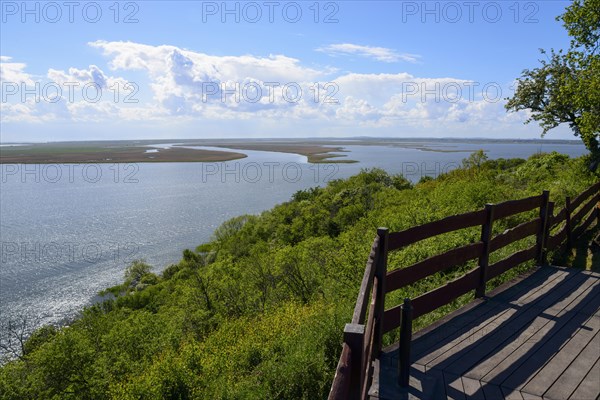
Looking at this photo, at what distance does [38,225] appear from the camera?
55.6 m

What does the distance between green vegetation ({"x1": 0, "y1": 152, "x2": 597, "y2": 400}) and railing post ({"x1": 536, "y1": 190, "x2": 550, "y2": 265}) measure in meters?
0.94

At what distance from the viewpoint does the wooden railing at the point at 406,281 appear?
8.11 feet

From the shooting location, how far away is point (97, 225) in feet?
184

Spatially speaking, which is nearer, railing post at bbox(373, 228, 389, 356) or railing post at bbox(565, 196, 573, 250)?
railing post at bbox(373, 228, 389, 356)

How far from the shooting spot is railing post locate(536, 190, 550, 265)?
7193mm

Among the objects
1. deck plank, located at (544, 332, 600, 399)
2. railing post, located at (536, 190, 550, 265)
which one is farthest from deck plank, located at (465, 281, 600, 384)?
railing post, located at (536, 190, 550, 265)

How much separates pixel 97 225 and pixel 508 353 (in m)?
59.9

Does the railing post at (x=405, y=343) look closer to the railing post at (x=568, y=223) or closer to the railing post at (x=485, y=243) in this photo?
the railing post at (x=485, y=243)

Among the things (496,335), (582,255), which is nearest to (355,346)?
(496,335)

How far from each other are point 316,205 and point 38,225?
38.7 meters

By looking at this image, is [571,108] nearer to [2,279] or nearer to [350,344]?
[350,344]

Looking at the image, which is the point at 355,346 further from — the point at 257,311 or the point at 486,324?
the point at 257,311

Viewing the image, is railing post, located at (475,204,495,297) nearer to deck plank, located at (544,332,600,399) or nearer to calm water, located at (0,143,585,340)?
deck plank, located at (544,332,600,399)

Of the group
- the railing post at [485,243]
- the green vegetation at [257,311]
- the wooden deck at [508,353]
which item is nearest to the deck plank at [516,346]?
the wooden deck at [508,353]
